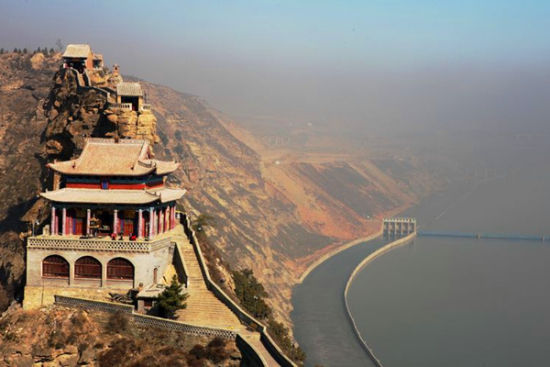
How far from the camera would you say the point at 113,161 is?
5325cm

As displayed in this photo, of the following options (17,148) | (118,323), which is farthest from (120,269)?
(17,148)

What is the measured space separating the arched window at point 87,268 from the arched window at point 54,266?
2.16 feet

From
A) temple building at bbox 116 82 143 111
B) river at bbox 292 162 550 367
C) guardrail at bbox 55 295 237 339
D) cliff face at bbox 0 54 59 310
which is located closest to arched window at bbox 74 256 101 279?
guardrail at bbox 55 295 237 339

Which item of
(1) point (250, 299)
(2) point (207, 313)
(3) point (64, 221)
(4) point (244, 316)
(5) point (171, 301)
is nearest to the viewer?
(5) point (171, 301)

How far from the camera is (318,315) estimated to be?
145 meters

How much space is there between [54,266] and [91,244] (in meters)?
2.66

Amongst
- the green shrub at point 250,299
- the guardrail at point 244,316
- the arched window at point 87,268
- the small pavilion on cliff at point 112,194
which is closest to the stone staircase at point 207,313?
the guardrail at point 244,316

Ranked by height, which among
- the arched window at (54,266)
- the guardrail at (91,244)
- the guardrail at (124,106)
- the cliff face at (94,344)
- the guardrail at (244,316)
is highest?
the guardrail at (124,106)

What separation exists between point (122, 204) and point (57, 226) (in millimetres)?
4494

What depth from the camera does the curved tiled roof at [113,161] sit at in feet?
172

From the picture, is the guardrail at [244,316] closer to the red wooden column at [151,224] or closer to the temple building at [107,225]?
the temple building at [107,225]

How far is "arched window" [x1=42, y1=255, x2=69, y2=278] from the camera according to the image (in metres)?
49.2

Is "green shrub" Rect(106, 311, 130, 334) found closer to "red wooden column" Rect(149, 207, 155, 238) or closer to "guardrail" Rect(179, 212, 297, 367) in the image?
"guardrail" Rect(179, 212, 297, 367)

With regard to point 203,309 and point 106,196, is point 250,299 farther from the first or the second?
point 203,309
